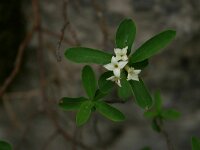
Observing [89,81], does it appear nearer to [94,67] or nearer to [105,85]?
[105,85]

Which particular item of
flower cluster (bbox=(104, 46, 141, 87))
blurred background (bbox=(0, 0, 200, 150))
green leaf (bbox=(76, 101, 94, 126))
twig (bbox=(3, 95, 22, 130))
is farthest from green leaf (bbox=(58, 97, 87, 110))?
twig (bbox=(3, 95, 22, 130))

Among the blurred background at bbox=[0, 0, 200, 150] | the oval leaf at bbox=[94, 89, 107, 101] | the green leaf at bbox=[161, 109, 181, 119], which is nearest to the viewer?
the oval leaf at bbox=[94, 89, 107, 101]

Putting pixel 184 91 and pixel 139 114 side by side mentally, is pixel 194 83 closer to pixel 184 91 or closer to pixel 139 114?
pixel 184 91

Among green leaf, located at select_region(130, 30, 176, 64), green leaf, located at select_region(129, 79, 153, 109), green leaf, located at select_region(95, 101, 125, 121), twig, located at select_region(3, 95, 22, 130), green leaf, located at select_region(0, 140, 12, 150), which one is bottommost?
green leaf, located at select_region(0, 140, 12, 150)

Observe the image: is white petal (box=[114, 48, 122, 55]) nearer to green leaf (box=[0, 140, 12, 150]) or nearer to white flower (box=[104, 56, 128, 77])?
white flower (box=[104, 56, 128, 77])

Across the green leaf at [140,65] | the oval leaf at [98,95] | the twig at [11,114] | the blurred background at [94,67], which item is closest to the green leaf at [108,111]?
the oval leaf at [98,95]

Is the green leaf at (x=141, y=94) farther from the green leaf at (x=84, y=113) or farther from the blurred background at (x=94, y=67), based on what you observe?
the blurred background at (x=94, y=67)
